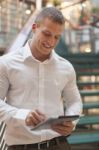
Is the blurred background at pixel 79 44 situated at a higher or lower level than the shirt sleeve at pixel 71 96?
lower

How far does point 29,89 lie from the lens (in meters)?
2.02

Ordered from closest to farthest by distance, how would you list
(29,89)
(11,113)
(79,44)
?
(11,113)
(29,89)
(79,44)

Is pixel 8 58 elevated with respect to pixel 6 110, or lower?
elevated

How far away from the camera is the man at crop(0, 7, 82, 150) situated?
197 centimetres

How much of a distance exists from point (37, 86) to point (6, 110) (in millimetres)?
231

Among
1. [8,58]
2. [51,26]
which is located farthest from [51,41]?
[8,58]

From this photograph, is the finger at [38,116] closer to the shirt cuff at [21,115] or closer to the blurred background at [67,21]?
the shirt cuff at [21,115]

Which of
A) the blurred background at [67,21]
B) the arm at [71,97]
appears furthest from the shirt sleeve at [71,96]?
the blurred background at [67,21]

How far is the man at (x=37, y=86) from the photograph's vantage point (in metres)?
1.97

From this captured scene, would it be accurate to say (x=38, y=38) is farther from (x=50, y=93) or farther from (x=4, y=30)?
(x=4, y=30)

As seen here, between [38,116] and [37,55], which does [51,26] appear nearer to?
[37,55]

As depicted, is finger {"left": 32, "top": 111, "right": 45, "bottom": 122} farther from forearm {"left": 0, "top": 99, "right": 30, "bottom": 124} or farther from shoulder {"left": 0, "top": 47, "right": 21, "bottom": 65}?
shoulder {"left": 0, "top": 47, "right": 21, "bottom": 65}

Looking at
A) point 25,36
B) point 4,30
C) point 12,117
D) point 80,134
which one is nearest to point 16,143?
point 12,117

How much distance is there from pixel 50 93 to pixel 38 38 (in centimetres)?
31
